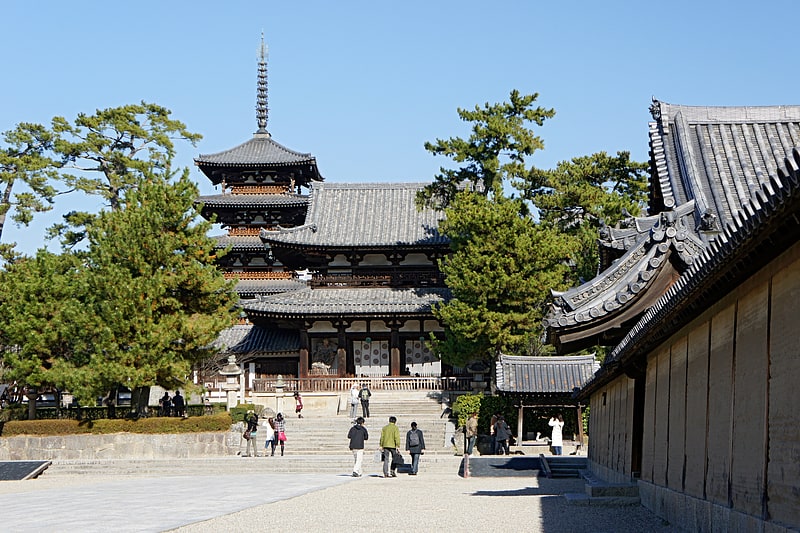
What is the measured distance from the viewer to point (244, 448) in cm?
3641

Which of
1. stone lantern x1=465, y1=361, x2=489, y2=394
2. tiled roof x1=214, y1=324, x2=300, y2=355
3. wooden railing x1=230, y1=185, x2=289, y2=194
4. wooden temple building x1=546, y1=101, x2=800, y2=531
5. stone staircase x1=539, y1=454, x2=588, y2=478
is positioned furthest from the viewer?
wooden railing x1=230, y1=185, x2=289, y2=194

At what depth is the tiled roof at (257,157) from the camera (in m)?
57.3

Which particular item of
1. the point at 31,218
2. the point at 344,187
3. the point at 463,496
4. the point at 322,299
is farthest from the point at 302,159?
the point at 463,496

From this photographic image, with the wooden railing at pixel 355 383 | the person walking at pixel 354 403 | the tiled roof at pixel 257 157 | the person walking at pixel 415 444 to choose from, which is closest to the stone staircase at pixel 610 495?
the person walking at pixel 415 444

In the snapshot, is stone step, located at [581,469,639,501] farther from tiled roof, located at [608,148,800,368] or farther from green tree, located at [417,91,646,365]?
green tree, located at [417,91,646,365]

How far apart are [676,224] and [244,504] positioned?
8933 millimetres

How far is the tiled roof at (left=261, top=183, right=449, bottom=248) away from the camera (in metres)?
49.7

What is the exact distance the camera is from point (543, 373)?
34.6 metres

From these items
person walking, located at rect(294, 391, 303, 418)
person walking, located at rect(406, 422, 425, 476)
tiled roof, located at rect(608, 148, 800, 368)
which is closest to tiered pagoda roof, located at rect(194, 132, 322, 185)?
person walking, located at rect(294, 391, 303, 418)

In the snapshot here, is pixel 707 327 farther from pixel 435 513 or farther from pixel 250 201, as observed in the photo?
pixel 250 201

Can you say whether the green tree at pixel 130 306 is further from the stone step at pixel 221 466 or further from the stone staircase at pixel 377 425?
the stone staircase at pixel 377 425

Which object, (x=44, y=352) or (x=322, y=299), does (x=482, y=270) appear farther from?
(x=44, y=352)

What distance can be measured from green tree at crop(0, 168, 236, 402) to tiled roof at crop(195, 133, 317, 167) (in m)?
19.4

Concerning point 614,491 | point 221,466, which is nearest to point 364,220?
point 221,466
